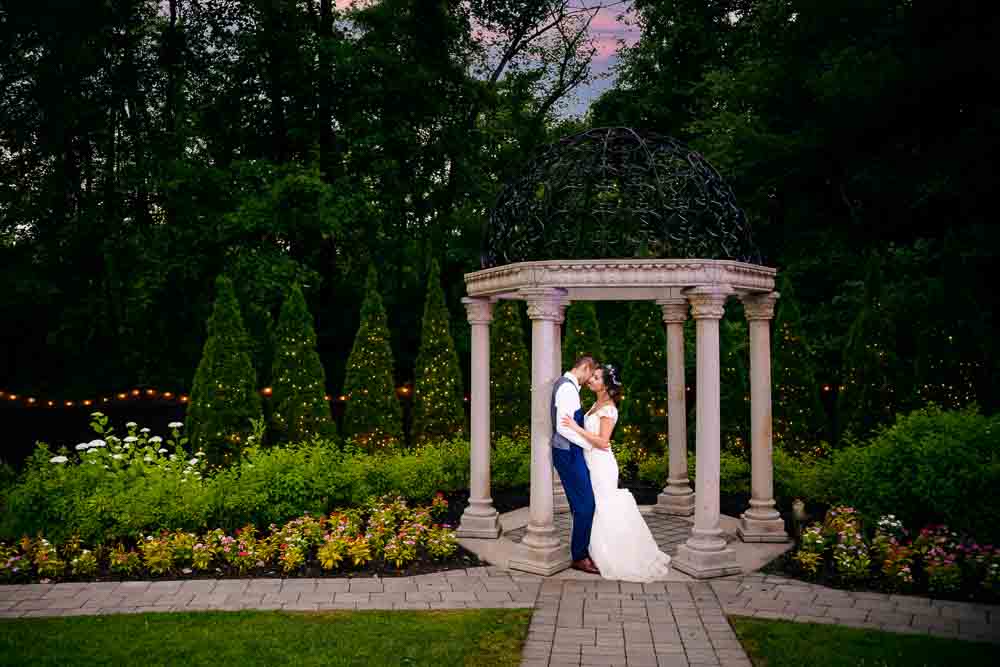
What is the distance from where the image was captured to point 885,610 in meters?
7.95

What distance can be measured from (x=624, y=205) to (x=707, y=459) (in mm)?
3258

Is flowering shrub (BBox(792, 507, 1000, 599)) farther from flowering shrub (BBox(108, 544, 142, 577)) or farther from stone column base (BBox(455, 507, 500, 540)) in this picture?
flowering shrub (BBox(108, 544, 142, 577))

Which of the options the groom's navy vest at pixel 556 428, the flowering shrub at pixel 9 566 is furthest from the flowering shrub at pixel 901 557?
the flowering shrub at pixel 9 566

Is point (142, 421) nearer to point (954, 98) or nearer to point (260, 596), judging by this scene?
point (260, 596)

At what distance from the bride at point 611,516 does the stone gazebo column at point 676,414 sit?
301 centimetres

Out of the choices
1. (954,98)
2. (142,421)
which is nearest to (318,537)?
(142,421)

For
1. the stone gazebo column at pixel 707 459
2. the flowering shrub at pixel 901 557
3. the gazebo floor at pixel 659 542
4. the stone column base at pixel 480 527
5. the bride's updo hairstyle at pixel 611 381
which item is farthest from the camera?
the stone column base at pixel 480 527

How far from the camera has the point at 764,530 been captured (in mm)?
10680

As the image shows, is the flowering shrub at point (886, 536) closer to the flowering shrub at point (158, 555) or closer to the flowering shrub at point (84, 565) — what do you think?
the flowering shrub at point (158, 555)

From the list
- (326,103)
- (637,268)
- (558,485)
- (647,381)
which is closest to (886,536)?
(637,268)

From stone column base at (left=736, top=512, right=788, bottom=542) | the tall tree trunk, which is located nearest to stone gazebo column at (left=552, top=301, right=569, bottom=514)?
stone column base at (left=736, top=512, right=788, bottom=542)

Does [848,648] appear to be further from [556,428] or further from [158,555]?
[158,555]

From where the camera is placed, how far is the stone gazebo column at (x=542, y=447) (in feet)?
30.8

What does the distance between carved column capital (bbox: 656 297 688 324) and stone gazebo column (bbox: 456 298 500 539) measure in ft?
9.27
